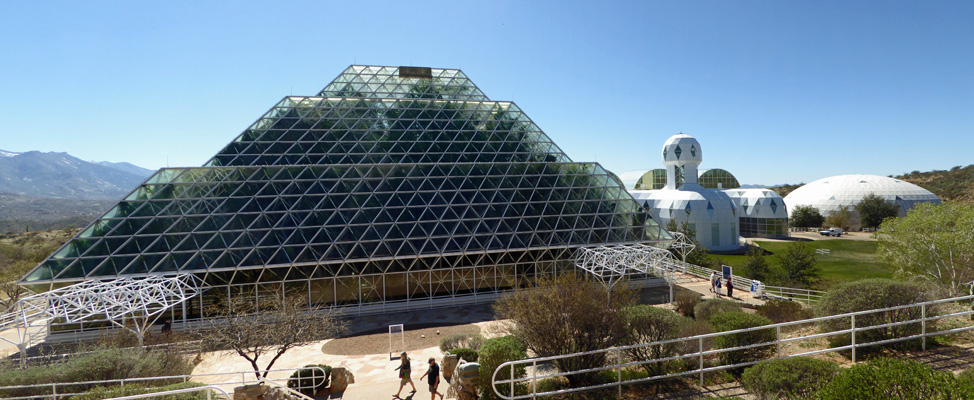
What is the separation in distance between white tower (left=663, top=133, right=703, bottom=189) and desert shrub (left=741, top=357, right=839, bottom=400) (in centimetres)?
5306

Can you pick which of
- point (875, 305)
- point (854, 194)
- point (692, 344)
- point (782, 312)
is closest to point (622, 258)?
point (782, 312)

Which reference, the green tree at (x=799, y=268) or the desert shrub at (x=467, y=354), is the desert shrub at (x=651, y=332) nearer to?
the desert shrub at (x=467, y=354)

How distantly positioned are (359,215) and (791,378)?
24370mm

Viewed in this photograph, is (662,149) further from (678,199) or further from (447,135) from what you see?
(447,135)

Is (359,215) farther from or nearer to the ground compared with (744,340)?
farther from the ground

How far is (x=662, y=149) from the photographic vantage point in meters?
59.9

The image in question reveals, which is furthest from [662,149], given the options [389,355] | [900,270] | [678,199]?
[389,355]

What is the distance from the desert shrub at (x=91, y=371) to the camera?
11.7 meters

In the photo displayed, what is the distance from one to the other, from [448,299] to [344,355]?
891 centimetres

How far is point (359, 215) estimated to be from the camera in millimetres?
27359

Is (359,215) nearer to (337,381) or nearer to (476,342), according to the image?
(476,342)

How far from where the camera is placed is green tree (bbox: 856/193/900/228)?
63.7m

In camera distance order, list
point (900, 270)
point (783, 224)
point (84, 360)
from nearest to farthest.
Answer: point (84, 360), point (900, 270), point (783, 224)

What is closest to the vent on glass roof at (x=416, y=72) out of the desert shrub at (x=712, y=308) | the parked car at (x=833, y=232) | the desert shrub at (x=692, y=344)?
the desert shrub at (x=712, y=308)
